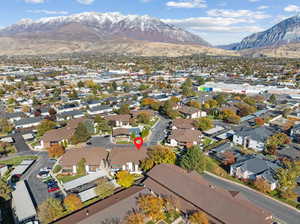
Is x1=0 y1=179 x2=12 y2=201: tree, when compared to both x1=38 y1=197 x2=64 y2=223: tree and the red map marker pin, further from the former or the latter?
the red map marker pin

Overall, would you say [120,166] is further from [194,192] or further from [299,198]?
[299,198]

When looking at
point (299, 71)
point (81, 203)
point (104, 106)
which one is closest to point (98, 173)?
point (81, 203)

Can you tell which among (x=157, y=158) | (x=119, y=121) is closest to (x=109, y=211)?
(x=157, y=158)

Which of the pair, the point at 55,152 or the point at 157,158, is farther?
the point at 55,152

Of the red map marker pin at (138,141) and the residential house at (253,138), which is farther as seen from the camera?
the red map marker pin at (138,141)

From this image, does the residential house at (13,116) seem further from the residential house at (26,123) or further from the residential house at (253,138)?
the residential house at (253,138)

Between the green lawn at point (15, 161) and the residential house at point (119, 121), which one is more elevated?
the residential house at point (119, 121)

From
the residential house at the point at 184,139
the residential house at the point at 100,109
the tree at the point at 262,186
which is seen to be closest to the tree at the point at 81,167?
the residential house at the point at 184,139

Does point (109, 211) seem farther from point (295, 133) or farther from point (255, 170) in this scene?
point (295, 133)
